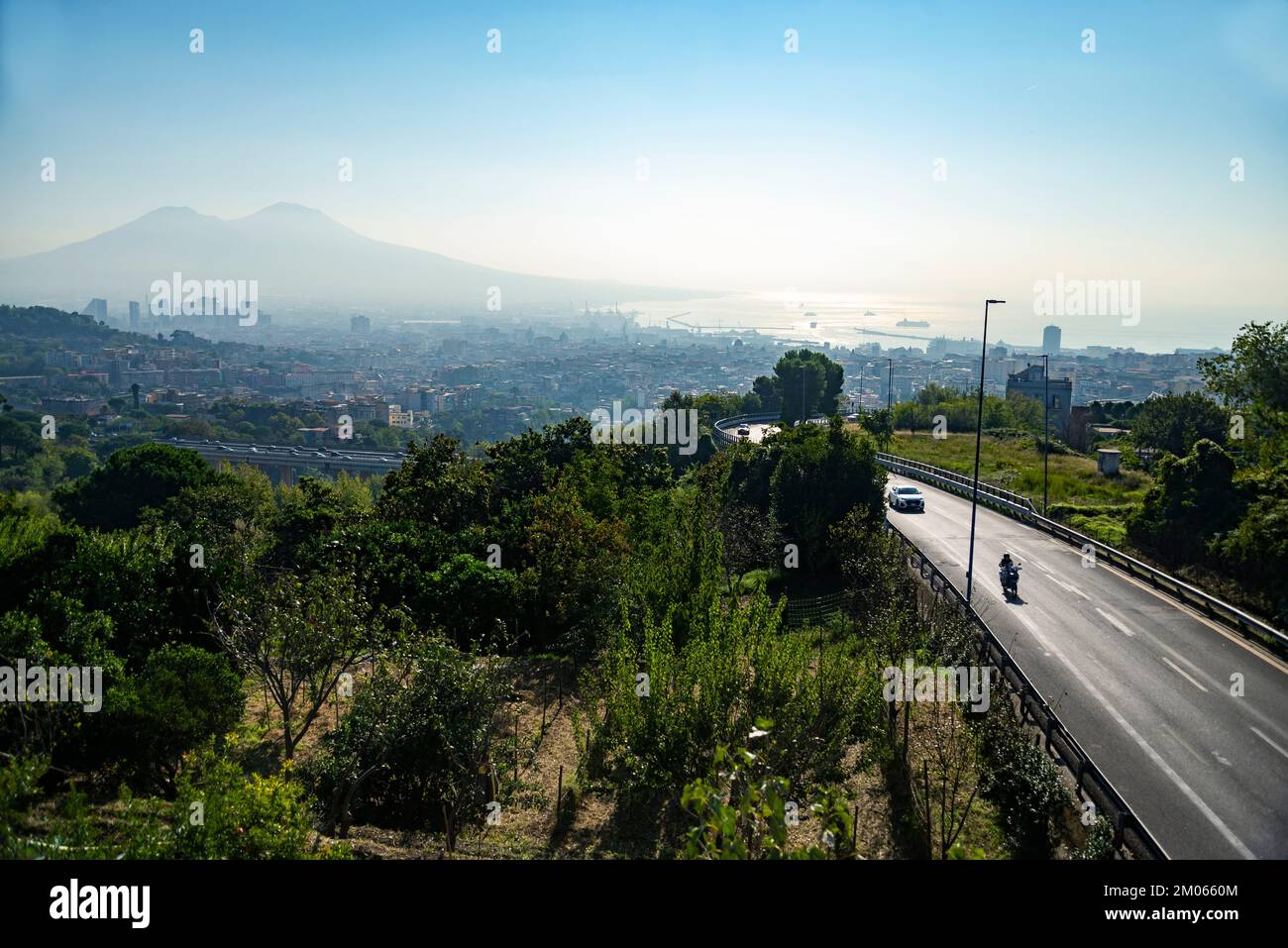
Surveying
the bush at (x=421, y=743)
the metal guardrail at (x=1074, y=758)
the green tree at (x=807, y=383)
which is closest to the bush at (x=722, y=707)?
the bush at (x=421, y=743)

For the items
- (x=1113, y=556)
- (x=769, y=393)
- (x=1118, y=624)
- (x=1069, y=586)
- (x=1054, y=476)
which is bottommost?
(x=1118, y=624)

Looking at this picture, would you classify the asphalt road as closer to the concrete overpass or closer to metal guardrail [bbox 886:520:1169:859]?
metal guardrail [bbox 886:520:1169:859]

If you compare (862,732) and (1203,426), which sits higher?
(1203,426)

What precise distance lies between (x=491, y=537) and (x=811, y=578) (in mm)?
11575

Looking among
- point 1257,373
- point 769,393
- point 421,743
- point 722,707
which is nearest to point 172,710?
point 421,743

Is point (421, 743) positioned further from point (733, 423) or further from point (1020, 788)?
point (733, 423)

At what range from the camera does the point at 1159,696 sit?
18219mm

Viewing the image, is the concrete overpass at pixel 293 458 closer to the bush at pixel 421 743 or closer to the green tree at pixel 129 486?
the green tree at pixel 129 486

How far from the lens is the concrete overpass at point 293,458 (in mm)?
105344

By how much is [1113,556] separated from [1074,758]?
642 inches

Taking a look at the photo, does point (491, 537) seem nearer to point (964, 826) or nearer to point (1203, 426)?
point (964, 826)
